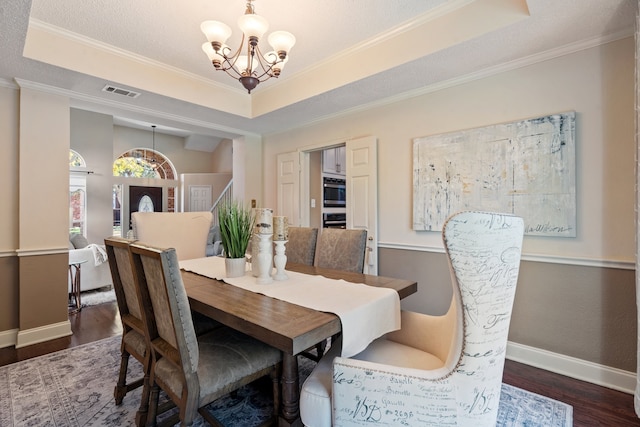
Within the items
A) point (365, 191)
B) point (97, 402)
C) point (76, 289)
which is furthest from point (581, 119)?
point (76, 289)

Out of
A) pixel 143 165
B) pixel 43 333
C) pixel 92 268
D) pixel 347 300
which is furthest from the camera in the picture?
pixel 143 165

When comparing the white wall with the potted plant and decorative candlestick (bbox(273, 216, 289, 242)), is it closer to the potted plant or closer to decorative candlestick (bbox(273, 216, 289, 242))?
decorative candlestick (bbox(273, 216, 289, 242))

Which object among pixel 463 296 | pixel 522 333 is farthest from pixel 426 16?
pixel 522 333

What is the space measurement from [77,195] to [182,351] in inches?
259

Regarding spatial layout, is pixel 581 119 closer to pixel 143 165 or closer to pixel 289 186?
pixel 289 186

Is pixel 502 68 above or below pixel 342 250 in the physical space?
above

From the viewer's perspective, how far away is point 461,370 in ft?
3.38

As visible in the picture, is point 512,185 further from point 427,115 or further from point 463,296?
point 463,296

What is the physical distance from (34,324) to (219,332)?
2.37 metres

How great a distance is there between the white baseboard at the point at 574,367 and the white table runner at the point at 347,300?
151 centimetres

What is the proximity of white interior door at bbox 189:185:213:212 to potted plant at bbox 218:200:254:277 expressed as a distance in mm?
6527

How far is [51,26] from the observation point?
2.36m

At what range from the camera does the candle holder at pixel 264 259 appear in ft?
6.01

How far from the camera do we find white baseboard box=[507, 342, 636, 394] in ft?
6.61
